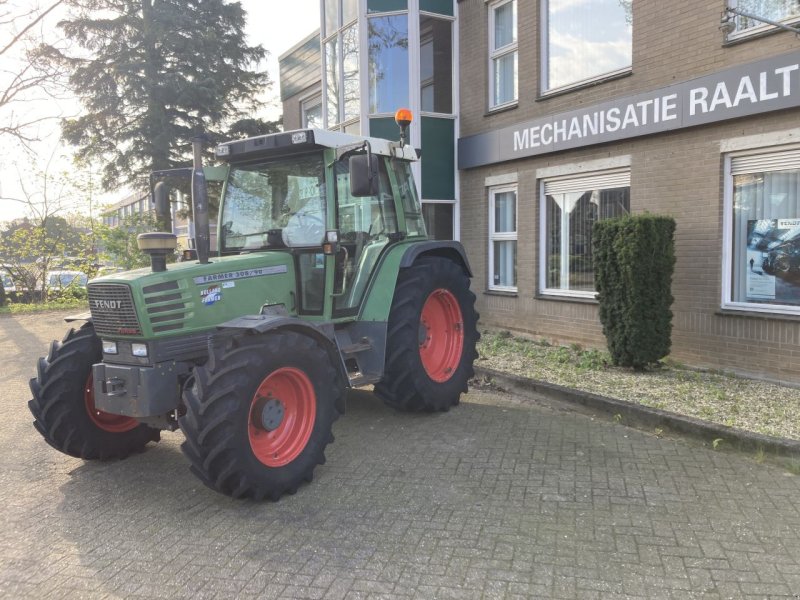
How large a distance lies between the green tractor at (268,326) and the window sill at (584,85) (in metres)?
3.38

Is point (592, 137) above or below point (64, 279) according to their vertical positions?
above

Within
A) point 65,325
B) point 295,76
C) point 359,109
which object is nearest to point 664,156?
point 359,109

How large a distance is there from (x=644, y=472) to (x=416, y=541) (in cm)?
184

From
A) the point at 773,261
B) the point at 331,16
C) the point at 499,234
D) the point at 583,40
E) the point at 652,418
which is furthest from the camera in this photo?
the point at 331,16

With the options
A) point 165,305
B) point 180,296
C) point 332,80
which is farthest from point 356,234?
point 332,80

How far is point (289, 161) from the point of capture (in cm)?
513

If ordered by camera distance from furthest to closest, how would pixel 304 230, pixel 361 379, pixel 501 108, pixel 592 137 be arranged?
1. pixel 501 108
2. pixel 592 137
3. pixel 361 379
4. pixel 304 230

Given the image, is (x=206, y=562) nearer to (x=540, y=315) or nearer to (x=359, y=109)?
(x=540, y=315)

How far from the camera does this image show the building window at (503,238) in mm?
9867

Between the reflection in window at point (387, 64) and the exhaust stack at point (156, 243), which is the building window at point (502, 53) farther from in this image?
the exhaust stack at point (156, 243)

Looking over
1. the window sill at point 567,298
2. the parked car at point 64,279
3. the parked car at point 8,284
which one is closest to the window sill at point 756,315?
the window sill at point 567,298

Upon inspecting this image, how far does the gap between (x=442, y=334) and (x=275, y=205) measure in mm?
2152

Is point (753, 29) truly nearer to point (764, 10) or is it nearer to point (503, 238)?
point (764, 10)

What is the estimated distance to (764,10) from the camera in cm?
642
